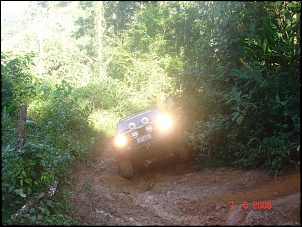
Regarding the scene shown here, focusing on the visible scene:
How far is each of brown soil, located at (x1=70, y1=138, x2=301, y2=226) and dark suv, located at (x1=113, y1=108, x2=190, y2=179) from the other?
20.2 inches

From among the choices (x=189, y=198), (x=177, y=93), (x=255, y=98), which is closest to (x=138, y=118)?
Answer: (x=177, y=93)

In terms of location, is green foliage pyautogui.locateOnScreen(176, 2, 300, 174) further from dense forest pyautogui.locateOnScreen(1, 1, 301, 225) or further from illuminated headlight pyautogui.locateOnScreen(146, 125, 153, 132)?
illuminated headlight pyautogui.locateOnScreen(146, 125, 153, 132)

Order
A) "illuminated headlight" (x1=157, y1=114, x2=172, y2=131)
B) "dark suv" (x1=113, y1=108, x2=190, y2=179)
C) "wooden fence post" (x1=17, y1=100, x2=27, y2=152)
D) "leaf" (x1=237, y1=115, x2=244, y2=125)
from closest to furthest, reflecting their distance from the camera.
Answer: "wooden fence post" (x1=17, y1=100, x2=27, y2=152) → "leaf" (x1=237, y1=115, x2=244, y2=125) → "dark suv" (x1=113, y1=108, x2=190, y2=179) → "illuminated headlight" (x1=157, y1=114, x2=172, y2=131)

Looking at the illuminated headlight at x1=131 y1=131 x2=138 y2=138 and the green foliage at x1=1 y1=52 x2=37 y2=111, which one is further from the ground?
the green foliage at x1=1 y1=52 x2=37 y2=111

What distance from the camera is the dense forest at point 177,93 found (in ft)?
16.9

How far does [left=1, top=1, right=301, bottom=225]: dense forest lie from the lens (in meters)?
5.16

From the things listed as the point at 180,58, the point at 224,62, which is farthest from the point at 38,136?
the point at 180,58

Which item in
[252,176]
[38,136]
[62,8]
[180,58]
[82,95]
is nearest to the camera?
[252,176]

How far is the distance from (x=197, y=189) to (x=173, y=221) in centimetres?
163

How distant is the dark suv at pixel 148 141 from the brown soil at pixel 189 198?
0.51 metres

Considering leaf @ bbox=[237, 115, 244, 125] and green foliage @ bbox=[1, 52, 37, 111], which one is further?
green foliage @ bbox=[1, 52, 37, 111]

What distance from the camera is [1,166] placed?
15.5 feet

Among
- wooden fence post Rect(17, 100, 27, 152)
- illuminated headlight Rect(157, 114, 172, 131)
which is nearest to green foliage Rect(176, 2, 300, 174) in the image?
illuminated headlight Rect(157, 114, 172, 131)

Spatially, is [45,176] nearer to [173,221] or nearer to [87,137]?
[173,221]
